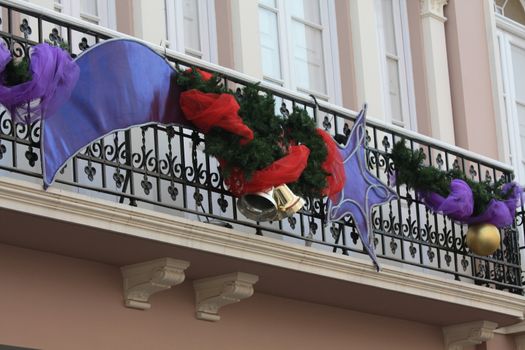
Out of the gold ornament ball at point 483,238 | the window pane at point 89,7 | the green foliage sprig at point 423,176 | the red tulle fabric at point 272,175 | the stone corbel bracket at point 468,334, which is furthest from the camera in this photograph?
the stone corbel bracket at point 468,334

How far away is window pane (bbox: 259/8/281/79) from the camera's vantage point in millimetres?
15173

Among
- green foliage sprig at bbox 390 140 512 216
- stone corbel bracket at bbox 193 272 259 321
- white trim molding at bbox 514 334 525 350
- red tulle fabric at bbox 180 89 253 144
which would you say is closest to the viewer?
red tulle fabric at bbox 180 89 253 144

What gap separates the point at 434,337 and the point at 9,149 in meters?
5.50

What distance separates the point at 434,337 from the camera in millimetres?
15875

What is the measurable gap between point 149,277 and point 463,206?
11.3 feet

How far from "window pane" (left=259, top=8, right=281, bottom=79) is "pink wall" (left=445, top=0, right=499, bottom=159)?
270 centimetres

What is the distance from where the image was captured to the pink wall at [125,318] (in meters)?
11.9

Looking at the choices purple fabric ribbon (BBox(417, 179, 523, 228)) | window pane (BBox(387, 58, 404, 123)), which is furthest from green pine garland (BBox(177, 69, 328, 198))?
window pane (BBox(387, 58, 404, 123))

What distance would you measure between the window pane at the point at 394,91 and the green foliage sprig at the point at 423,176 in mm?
1884

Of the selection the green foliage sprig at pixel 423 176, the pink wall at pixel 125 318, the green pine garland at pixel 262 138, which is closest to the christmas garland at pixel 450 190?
the green foliage sprig at pixel 423 176

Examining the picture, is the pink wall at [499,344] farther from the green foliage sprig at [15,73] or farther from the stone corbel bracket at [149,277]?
the green foliage sprig at [15,73]

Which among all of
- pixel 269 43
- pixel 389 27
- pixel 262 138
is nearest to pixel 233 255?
pixel 262 138

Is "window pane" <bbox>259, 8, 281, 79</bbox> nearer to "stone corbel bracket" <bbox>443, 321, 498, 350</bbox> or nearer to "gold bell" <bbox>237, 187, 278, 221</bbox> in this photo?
"gold bell" <bbox>237, 187, 278, 221</bbox>

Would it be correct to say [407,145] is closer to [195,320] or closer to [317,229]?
[317,229]
